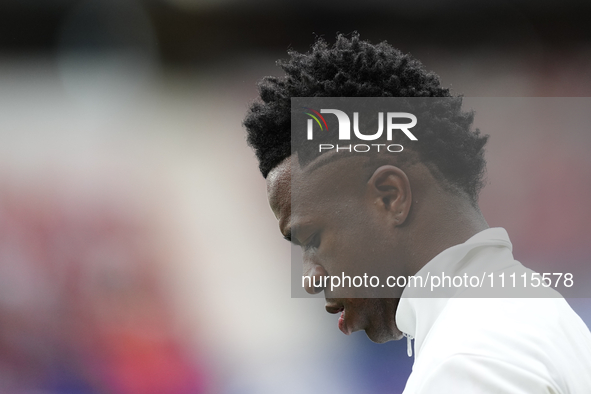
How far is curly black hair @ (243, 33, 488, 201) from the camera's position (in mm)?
862

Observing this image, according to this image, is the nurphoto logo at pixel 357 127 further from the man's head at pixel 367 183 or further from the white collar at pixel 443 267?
the white collar at pixel 443 267

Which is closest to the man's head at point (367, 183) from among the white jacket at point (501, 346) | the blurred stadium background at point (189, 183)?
the white jacket at point (501, 346)

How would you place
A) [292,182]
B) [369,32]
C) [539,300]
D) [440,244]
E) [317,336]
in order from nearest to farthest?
[539,300], [440,244], [292,182], [317,336], [369,32]

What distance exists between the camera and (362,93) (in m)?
0.90

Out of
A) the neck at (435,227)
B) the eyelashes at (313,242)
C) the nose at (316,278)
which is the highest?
the neck at (435,227)

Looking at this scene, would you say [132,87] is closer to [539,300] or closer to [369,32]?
[369,32]

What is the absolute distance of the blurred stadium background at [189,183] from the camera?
2.53 meters

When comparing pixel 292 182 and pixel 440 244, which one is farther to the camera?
pixel 292 182

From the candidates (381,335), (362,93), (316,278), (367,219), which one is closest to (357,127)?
(362,93)

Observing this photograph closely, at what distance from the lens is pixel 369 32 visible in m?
2.74

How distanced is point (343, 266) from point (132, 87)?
7.96 ft

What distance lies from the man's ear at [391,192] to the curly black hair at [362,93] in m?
0.10

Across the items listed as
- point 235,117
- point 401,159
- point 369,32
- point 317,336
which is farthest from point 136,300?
point 401,159

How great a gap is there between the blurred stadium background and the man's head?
1717mm
